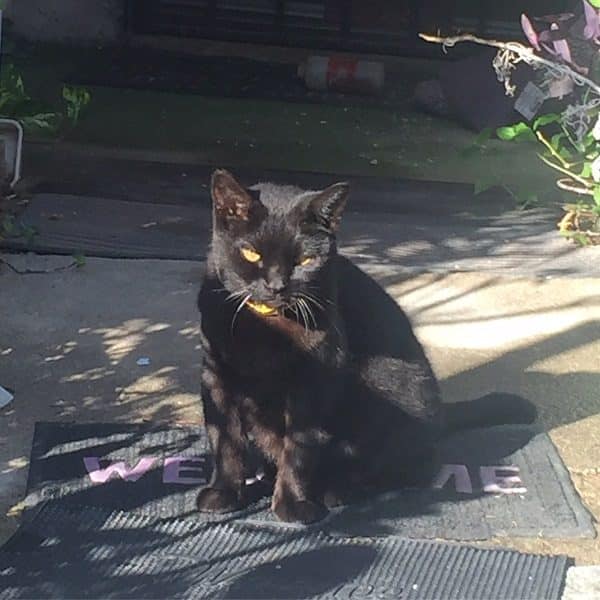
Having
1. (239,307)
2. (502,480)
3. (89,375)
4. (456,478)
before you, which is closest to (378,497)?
(456,478)

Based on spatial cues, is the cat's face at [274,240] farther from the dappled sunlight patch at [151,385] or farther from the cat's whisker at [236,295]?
the dappled sunlight patch at [151,385]

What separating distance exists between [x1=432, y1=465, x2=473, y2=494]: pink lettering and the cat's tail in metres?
0.18

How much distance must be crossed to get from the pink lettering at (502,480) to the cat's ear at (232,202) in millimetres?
1129

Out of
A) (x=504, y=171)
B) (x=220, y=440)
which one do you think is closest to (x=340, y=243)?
(x=504, y=171)

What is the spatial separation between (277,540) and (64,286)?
6.97 feet

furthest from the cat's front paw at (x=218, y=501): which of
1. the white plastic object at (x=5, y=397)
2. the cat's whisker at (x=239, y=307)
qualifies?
the white plastic object at (x=5, y=397)

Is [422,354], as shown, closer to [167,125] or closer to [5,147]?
[5,147]

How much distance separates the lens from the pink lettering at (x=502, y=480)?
370cm

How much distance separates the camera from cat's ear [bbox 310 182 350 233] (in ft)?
10.5

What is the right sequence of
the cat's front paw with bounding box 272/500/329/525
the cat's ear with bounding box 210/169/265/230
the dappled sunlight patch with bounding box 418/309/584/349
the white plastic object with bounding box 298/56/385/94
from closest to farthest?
the cat's ear with bounding box 210/169/265/230, the cat's front paw with bounding box 272/500/329/525, the dappled sunlight patch with bounding box 418/309/584/349, the white plastic object with bounding box 298/56/385/94

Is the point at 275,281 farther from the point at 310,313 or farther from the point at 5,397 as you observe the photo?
the point at 5,397

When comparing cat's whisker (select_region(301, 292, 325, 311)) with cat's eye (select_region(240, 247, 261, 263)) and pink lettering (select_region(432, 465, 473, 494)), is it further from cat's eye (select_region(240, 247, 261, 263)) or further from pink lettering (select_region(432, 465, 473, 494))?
pink lettering (select_region(432, 465, 473, 494))

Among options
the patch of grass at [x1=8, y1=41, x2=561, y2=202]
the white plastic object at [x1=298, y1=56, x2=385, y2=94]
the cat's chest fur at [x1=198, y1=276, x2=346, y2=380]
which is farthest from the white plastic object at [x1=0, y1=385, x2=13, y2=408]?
the white plastic object at [x1=298, y1=56, x2=385, y2=94]

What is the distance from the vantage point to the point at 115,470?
3691 millimetres
